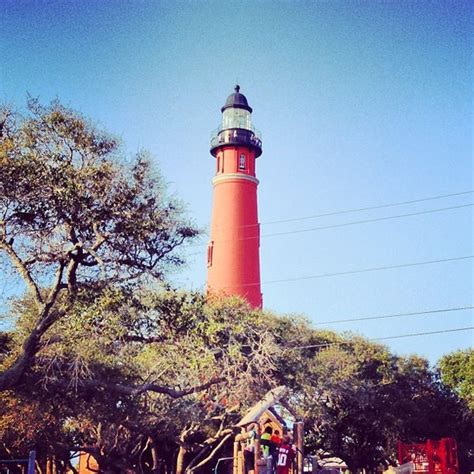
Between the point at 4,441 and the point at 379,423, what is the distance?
20.9m

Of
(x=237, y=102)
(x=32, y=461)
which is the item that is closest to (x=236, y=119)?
(x=237, y=102)

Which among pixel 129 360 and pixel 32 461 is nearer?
pixel 32 461

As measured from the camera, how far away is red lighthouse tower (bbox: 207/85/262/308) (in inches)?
1420

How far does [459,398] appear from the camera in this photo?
115 ft

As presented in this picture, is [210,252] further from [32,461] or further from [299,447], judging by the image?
[32,461]

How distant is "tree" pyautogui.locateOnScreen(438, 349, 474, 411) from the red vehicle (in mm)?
11379

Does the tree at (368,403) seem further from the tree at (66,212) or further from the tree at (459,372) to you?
the tree at (66,212)

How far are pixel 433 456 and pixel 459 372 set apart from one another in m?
14.3

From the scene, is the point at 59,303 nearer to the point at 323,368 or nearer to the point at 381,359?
the point at 323,368

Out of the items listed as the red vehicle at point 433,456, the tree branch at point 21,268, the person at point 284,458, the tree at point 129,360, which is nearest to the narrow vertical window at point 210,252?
the tree at point 129,360

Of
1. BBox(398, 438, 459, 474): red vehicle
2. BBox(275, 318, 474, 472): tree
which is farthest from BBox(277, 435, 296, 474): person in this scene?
BBox(275, 318, 474, 472): tree

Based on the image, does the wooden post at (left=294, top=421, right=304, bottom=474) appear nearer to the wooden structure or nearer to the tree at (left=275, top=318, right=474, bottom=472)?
the wooden structure

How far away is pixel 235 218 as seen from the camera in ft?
121

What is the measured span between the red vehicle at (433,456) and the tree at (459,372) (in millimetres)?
11379
